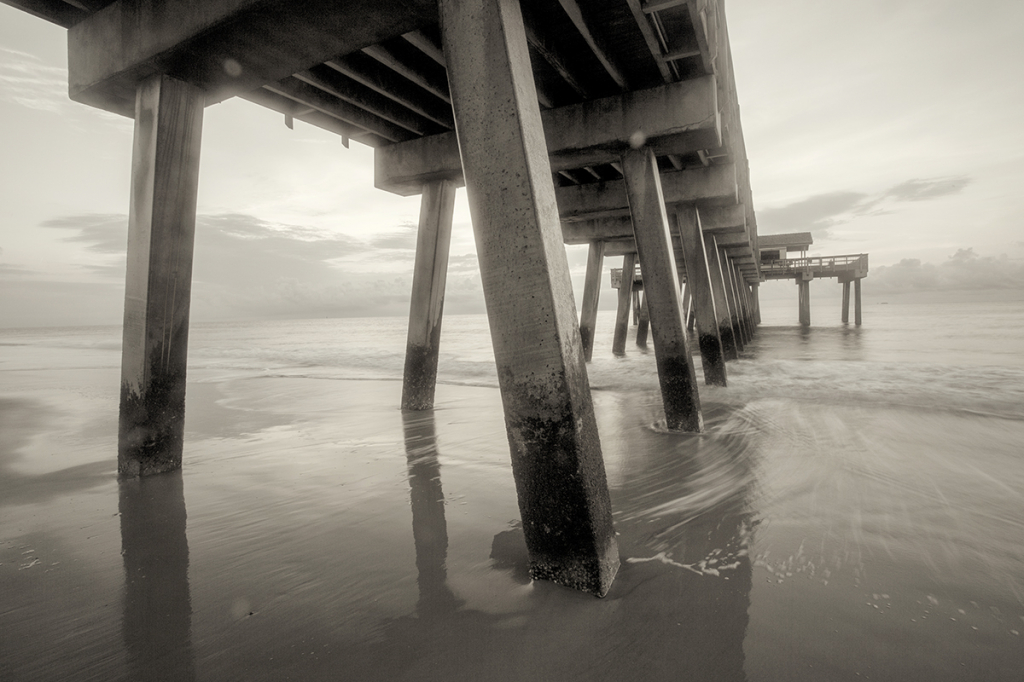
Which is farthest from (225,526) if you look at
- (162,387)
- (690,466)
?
(690,466)

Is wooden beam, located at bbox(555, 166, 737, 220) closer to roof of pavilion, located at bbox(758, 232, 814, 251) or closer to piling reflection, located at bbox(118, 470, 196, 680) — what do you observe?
piling reflection, located at bbox(118, 470, 196, 680)

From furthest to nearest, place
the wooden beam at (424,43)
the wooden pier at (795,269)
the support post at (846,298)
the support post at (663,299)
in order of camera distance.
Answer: the support post at (846,298) → the wooden pier at (795,269) → the support post at (663,299) → the wooden beam at (424,43)

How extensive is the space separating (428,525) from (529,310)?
138cm

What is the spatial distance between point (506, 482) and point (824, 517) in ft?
5.99

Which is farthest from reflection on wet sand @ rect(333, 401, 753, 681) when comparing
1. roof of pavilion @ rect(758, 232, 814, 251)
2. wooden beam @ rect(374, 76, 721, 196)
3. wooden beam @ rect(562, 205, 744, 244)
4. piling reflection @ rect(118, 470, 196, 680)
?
roof of pavilion @ rect(758, 232, 814, 251)

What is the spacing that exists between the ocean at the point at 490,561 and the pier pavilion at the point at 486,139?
1.22 ft

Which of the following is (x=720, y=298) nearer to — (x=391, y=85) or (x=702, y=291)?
(x=702, y=291)

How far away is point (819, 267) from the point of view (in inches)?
1131

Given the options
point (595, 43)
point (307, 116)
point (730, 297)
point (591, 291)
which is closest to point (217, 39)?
point (307, 116)

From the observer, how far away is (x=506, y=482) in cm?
330

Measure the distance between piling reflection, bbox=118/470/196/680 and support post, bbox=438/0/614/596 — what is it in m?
1.22

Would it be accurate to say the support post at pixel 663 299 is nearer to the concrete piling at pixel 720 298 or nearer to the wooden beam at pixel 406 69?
the wooden beam at pixel 406 69

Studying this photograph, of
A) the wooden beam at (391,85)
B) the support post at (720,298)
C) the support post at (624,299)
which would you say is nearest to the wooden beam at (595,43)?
the wooden beam at (391,85)

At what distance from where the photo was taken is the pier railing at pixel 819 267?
27484mm
